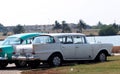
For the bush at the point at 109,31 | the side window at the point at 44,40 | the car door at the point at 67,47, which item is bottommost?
the bush at the point at 109,31

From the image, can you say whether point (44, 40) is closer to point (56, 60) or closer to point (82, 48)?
point (56, 60)

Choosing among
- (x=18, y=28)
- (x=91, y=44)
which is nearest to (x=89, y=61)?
(x=91, y=44)

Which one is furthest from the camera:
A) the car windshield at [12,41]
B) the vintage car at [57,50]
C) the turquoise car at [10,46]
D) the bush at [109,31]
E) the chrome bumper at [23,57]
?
the bush at [109,31]

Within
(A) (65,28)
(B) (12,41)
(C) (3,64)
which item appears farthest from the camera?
(A) (65,28)

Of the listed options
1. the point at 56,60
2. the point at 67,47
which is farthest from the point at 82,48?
the point at 56,60

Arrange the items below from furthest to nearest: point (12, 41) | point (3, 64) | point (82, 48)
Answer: point (12, 41)
point (3, 64)
point (82, 48)

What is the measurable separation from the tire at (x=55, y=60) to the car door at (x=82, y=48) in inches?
50.9

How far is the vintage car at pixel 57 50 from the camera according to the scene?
82.2 ft

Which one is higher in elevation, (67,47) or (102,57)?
(67,47)

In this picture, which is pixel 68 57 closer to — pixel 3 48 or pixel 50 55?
pixel 50 55

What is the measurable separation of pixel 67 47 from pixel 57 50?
730mm

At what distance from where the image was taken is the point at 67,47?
2630 cm

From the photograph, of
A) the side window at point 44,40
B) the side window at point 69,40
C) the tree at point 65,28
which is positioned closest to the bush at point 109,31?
the tree at point 65,28

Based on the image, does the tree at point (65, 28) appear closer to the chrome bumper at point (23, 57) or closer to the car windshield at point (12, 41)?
the car windshield at point (12, 41)
